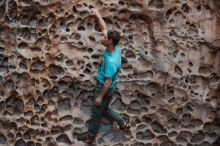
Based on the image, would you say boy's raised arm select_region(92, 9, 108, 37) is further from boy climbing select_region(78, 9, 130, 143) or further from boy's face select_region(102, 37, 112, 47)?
boy's face select_region(102, 37, 112, 47)

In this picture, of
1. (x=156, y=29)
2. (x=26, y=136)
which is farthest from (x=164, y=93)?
(x=26, y=136)

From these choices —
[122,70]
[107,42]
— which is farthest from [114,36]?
[122,70]

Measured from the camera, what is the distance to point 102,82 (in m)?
5.28

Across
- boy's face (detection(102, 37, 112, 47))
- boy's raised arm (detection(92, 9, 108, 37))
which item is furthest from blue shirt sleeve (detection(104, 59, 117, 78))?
boy's raised arm (detection(92, 9, 108, 37))

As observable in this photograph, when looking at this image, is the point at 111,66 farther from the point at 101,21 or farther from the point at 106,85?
the point at 101,21

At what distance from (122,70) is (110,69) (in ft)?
1.50

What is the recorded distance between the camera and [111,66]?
5148 millimetres

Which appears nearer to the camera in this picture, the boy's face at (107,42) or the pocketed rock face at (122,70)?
the boy's face at (107,42)

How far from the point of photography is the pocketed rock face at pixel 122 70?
18.0ft

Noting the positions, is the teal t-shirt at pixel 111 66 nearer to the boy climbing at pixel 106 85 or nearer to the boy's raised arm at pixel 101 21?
the boy climbing at pixel 106 85

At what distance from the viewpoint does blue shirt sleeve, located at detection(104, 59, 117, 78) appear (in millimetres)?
5148

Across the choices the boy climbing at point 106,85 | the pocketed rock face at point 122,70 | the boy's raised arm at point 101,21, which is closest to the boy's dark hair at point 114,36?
the boy climbing at point 106,85

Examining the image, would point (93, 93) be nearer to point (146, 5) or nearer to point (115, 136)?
point (115, 136)

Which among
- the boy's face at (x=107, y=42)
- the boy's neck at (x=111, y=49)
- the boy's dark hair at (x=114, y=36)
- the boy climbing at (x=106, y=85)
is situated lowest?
the boy climbing at (x=106, y=85)
